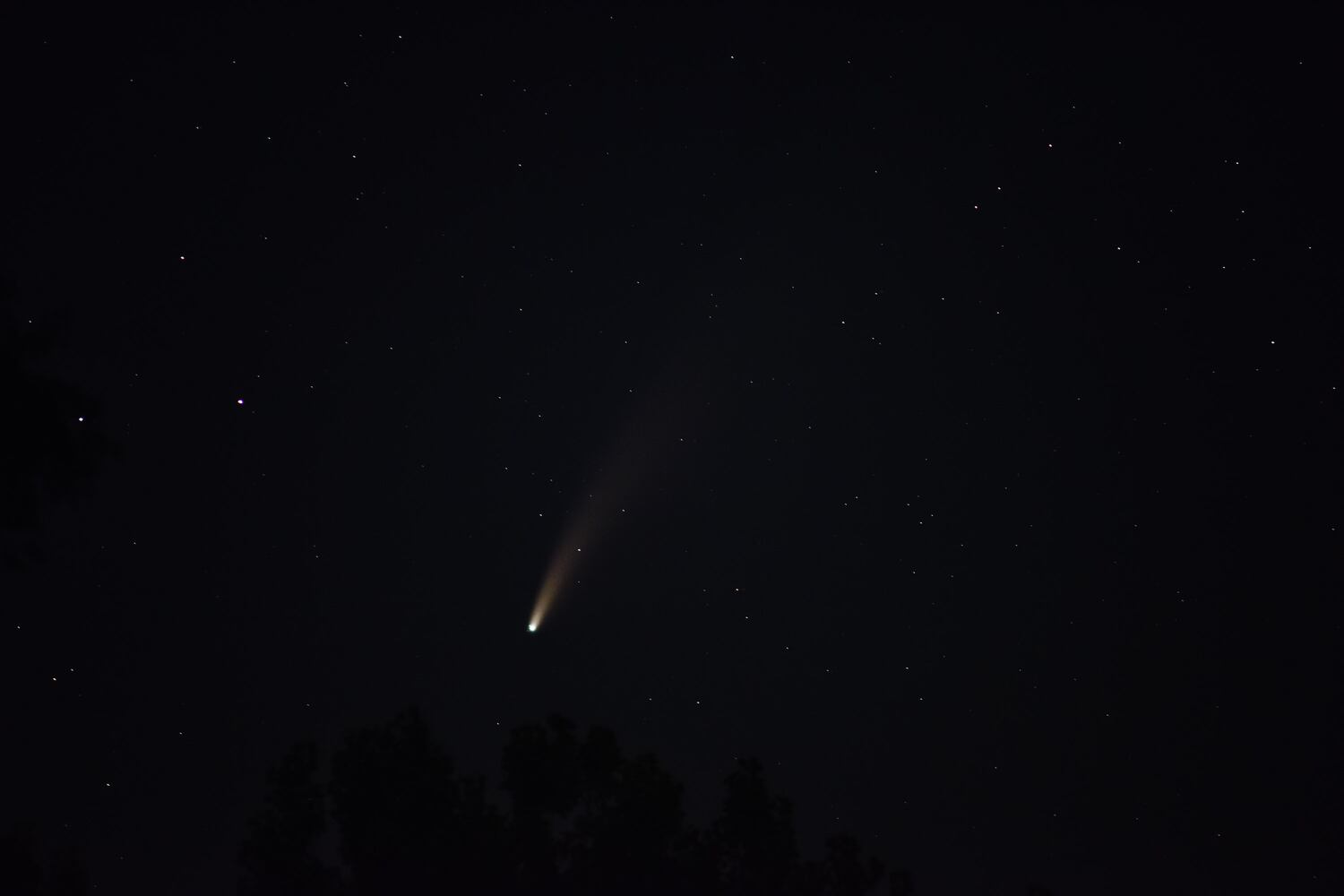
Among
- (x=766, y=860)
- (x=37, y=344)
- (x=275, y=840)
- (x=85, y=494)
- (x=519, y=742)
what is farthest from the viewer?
(x=766, y=860)

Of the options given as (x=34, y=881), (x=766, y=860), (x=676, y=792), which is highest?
(x=34, y=881)

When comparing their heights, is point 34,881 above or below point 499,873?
above

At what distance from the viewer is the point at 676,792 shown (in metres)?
34.7

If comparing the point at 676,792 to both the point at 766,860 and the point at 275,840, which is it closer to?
the point at 766,860

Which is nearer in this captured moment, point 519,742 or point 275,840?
point 275,840

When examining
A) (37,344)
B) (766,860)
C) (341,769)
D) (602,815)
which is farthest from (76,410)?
(766,860)

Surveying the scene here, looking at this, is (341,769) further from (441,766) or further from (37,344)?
(37,344)

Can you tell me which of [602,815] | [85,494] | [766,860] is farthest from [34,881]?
[85,494]

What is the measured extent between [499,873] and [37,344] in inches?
1092

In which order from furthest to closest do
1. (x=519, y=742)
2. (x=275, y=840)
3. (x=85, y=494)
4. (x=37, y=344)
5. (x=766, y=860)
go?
(x=766, y=860), (x=519, y=742), (x=275, y=840), (x=85, y=494), (x=37, y=344)

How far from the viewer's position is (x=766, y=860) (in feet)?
126

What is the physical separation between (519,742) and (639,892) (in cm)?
532

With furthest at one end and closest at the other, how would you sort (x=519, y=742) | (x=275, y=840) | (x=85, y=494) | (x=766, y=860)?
(x=766, y=860)
(x=519, y=742)
(x=275, y=840)
(x=85, y=494)

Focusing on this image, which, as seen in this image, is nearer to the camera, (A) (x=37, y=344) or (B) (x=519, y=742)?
(A) (x=37, y=344)
